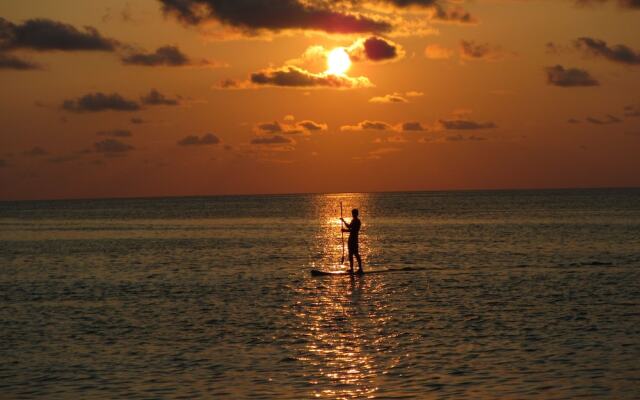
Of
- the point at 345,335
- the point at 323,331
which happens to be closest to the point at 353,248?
the point at 323,331

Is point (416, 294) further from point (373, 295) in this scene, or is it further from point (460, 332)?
point (460, 332)

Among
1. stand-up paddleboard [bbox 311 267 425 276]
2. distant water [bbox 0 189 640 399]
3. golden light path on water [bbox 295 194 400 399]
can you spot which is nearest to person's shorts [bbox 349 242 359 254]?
stand-up paddleboard [bbox 311 267 425 276]

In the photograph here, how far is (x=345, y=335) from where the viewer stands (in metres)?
22.9

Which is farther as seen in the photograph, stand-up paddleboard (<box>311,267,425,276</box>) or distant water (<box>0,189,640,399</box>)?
stand-up paddleboard (<box>311,267,425,276</box>)

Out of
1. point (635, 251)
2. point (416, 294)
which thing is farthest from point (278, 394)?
point (635, 251)

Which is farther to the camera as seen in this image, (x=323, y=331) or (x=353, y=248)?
(x=353, y=248)

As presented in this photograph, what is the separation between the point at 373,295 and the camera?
32.1 meters

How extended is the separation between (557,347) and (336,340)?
552cm

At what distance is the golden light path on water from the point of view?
17.5 metres

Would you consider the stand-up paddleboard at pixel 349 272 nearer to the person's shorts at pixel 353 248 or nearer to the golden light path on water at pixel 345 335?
the person's shorts at pixel 353 248

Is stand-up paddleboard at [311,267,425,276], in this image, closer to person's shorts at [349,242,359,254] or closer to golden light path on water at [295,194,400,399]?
person's shorts at [349,242,359,254]

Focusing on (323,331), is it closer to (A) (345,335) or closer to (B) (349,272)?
(A) (345,335)

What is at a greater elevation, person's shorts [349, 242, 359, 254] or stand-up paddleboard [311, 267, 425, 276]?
person's shorts [349, 242, 359, 254]

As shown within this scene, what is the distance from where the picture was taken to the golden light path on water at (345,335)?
17.5 m
